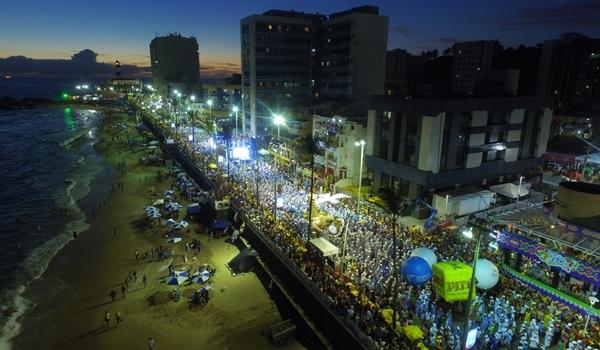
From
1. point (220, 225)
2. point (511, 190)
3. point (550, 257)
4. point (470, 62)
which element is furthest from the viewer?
point (470, 62)

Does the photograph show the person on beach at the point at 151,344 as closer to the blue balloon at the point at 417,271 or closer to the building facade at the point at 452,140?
the blue balloon at the point at 417,271

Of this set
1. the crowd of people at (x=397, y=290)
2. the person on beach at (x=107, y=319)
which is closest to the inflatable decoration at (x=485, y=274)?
the crowd of people at (x=397, y=290)

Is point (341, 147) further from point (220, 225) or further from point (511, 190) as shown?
point (511, 190)

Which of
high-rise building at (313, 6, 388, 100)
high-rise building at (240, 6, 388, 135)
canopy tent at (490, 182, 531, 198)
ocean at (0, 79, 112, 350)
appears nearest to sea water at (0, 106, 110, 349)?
ocean at (0, 79, 112, 350)

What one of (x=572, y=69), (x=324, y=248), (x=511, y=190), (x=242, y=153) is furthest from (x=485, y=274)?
(x=572, y=69)

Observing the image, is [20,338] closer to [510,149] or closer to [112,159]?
[510,149]

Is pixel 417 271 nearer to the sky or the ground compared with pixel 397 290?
nearer to the sky

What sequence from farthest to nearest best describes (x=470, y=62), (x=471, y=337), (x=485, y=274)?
(x=470, y=62), (x=485, y=274), (x=471, y=337)
